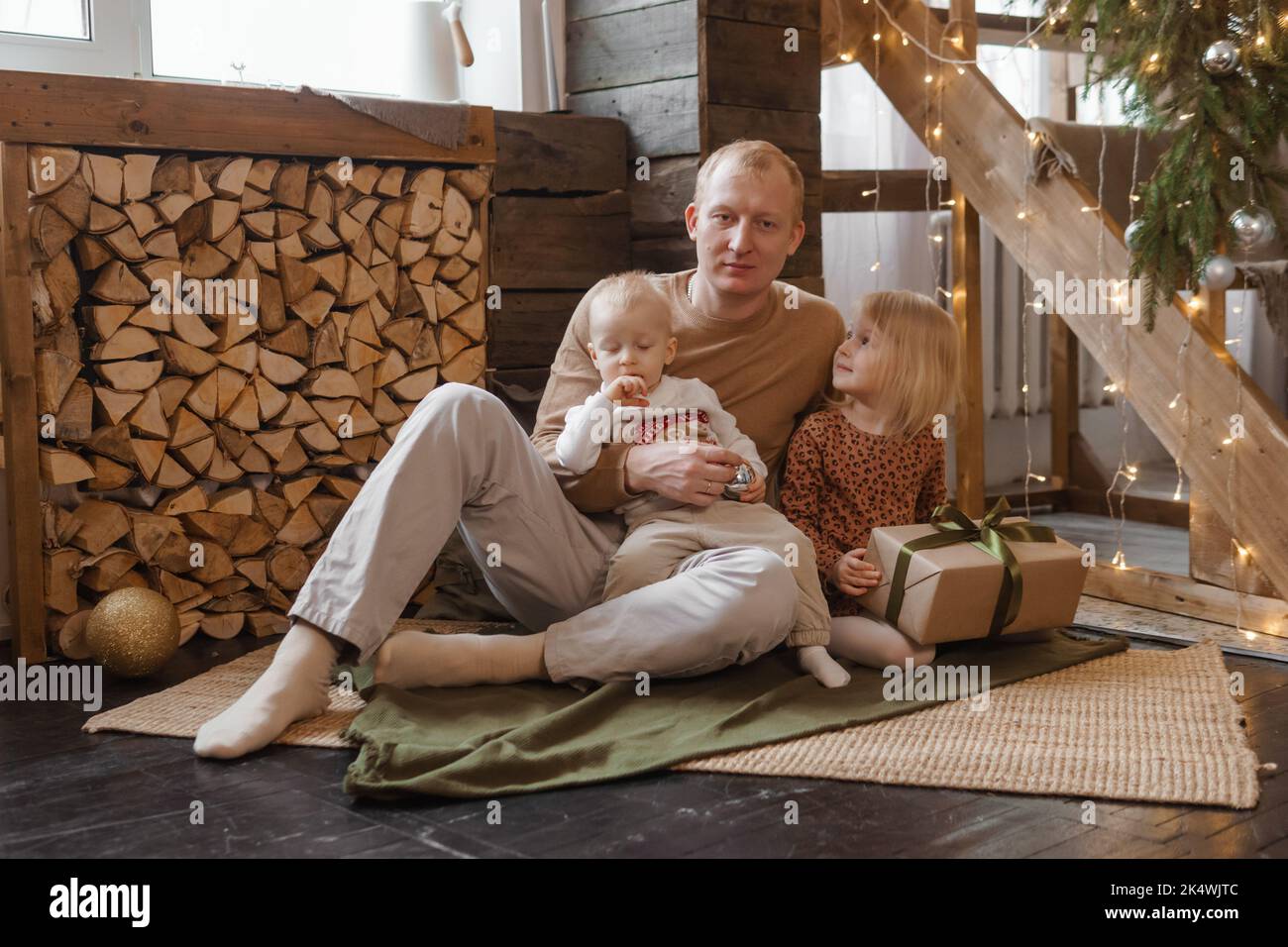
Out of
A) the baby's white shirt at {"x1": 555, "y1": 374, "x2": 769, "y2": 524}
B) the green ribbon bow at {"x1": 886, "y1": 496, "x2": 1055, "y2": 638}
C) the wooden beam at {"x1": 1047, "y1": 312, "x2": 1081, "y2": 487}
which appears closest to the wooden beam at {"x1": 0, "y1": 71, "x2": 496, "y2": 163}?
the baby's white shirt at {"x1": 555, "y1": 374, "x2": 769, "y2": 524}

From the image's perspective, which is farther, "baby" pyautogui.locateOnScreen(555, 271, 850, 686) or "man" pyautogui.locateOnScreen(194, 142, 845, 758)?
"baby" pyautogui.locateOnScreen(555, 271, 850, 686)

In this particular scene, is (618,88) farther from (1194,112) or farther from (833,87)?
(1194,112)

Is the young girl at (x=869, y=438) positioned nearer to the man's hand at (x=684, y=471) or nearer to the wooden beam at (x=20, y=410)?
the man's hand at (x=684, y=471)

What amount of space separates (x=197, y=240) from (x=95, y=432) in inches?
15.1

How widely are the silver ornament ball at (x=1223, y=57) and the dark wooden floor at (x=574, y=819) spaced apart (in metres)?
1.19

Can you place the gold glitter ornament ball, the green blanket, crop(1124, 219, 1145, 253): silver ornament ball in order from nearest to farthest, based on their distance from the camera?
1. the green blanket
2. the gold glitter ornament ball
3. crop(1124, 219, 1145, 253): silver ornament ball

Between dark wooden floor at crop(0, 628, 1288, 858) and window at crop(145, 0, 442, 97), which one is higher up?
window at crop(145, 0, 442, 97)

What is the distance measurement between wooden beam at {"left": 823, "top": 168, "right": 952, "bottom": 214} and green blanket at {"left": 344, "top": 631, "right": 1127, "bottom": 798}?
154cm

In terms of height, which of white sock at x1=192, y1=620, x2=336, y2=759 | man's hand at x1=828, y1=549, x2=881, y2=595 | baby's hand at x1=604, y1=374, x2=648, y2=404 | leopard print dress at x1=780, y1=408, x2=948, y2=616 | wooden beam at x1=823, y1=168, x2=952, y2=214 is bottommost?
white sock at x1=192, y1=620, x2=336, y2=759

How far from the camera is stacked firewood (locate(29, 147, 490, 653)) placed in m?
2.21

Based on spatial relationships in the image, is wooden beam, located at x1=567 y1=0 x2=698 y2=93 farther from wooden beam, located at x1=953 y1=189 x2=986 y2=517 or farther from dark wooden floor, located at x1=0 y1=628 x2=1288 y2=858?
dark wooden floor, located at x1=0 y1=628 x2=1288 y2=858

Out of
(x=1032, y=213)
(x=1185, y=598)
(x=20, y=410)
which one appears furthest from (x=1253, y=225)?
(x=20, y=410)

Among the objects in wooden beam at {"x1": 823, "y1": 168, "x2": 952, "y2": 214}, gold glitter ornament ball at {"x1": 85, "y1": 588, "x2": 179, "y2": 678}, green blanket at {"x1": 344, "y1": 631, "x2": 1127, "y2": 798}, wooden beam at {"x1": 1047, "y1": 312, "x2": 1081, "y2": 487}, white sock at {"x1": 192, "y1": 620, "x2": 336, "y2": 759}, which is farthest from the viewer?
wooden beam at {"x1": 1047, "y1": 312, "x2": 1081, "y2": 487}
